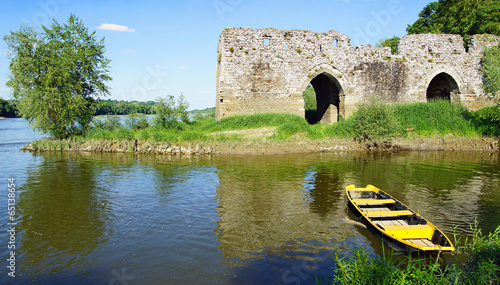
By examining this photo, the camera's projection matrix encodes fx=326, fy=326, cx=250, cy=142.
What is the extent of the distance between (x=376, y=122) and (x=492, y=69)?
23.4ft

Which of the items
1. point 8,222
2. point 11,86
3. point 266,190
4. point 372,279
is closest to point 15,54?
point 11,86

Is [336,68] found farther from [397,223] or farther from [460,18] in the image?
[460,18]

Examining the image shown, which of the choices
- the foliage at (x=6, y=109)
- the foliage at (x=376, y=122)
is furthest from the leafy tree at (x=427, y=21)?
the foliage at (x=6, y=109)

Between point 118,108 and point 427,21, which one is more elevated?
point 427,21

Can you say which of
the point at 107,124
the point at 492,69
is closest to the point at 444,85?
the point at 492,69

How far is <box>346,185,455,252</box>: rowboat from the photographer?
540cm

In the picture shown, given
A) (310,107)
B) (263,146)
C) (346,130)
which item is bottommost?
(263,146)

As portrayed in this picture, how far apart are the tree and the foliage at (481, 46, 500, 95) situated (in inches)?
844

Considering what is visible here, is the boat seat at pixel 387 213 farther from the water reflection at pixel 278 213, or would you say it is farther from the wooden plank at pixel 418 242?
the wooden plank at pixel 418 242

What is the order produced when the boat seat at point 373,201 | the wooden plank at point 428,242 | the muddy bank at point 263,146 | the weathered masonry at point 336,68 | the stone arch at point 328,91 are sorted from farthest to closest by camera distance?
the stone arch at point 328,91, the weathered masonry at point 336,68, the muddy bank at point 263,146, the boat seat at point 373,201, the wooden plank at point 428,242

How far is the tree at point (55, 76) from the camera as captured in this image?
55.8ft

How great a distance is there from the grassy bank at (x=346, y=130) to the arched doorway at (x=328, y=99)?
265 centimetres

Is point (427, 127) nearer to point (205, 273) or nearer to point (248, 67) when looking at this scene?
point (248, 67)

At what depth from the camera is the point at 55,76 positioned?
1733 cm
